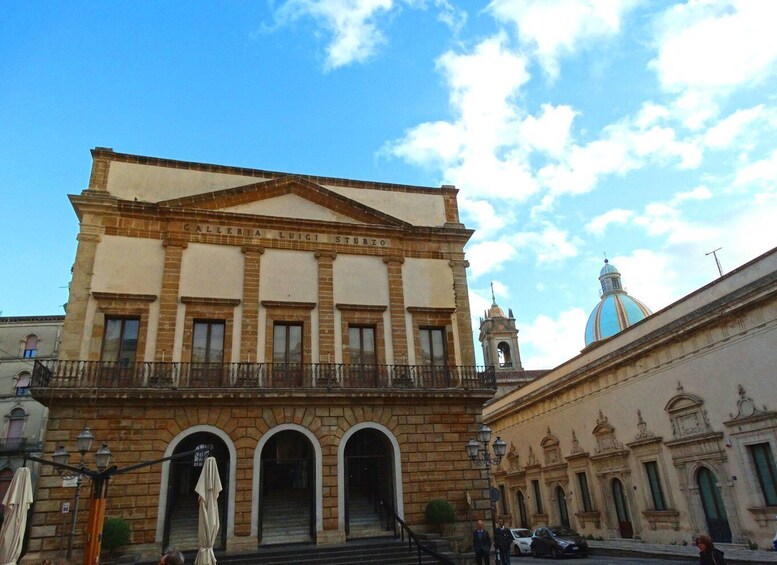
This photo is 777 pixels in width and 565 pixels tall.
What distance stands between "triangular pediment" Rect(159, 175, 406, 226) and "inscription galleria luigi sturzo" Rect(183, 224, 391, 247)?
61 centimetres

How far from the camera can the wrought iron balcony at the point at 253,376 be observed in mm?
16797

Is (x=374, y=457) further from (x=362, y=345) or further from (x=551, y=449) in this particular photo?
(x=551, y=449)

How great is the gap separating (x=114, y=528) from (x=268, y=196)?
459 inches

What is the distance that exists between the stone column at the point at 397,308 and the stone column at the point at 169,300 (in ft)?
23.9

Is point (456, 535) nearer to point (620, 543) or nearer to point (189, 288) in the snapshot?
point (620, 543)

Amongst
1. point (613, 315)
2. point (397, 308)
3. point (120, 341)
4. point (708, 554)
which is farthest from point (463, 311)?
point (613, 315)

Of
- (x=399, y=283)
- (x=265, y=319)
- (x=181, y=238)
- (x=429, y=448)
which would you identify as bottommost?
(x=429, y=448)

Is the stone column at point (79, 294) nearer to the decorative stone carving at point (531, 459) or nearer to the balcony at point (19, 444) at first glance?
the decorative stone carving at point (531, 459)

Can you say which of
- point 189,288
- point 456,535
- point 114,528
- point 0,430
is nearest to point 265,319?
point 189,288

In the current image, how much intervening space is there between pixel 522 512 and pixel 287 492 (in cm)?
1923

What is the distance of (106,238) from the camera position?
1858cm

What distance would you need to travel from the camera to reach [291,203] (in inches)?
820

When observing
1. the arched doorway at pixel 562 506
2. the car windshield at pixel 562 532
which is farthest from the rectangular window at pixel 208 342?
the arched doorway at pixel 562 506

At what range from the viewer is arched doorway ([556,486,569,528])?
28562 mm
